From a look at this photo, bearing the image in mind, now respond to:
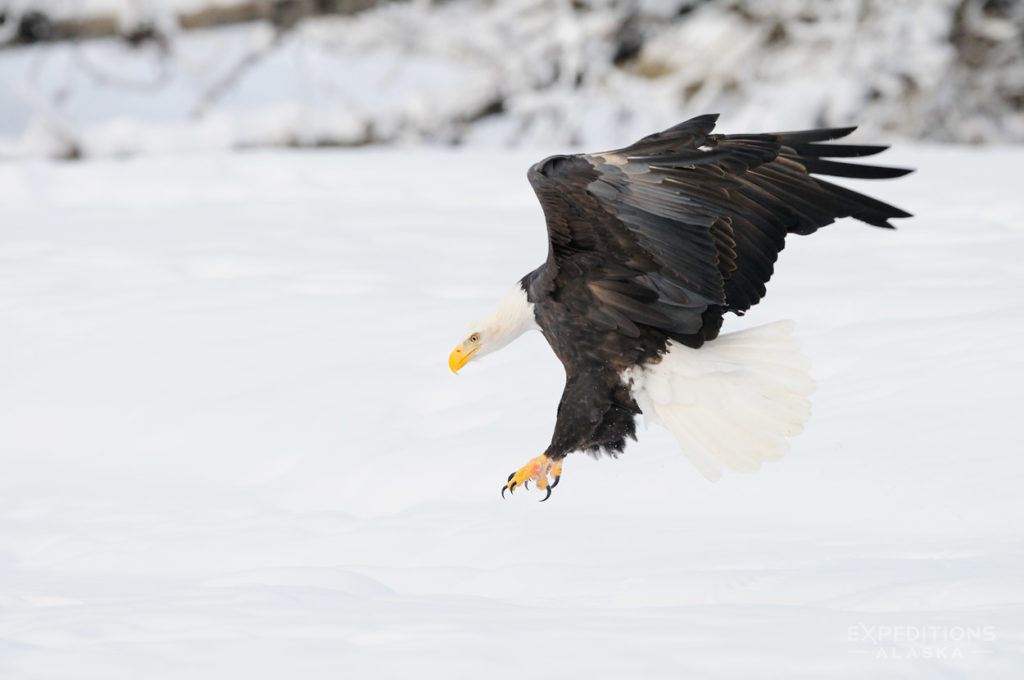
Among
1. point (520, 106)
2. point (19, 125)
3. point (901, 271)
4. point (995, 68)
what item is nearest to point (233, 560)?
point (901, 271)

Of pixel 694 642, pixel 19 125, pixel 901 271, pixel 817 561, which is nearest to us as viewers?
pixel 694 642

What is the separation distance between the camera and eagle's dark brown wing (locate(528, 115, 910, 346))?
104 inches

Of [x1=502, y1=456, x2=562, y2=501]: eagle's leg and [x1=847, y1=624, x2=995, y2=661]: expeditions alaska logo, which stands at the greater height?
[x1=847, y1=624, x2=995, y2=661]: expeditions alaska logo

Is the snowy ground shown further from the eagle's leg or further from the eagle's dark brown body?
the eagle's dark brown body

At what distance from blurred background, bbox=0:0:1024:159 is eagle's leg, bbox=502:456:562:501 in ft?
20.6

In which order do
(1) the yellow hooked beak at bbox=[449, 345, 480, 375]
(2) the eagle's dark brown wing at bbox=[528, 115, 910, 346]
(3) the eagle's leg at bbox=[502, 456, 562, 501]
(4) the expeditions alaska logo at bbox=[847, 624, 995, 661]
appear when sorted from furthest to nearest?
1. (1) the yellow hooked beak at bbox=[449, 345, 480, 375]
2. (3) the eagle's leg at bbox=[502, 456, 562, 501]
3. (2) the eagle's dark brown wing at bbox=[528, 115, 910, 346]
4. (4) the expeditions alaska logo at bbox=[847, 624, 995, 661]

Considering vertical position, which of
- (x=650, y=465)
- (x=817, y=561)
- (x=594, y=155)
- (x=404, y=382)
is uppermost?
(x=594, y=155)

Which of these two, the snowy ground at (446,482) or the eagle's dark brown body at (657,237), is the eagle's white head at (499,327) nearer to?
the eagle's dark brown body at (657,237)

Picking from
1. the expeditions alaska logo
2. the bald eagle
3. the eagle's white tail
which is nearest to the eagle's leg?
the bald eagle

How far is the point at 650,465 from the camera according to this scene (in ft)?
10.4

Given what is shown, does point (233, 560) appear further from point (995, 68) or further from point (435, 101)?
point (995, 68)

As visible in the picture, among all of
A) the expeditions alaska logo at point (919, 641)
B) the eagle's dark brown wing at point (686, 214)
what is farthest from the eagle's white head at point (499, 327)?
the expeditions alaska logo at point (919, 641)

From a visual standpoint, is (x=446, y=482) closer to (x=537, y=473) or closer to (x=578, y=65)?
(x=537, y=473)

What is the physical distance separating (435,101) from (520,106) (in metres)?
0.76
